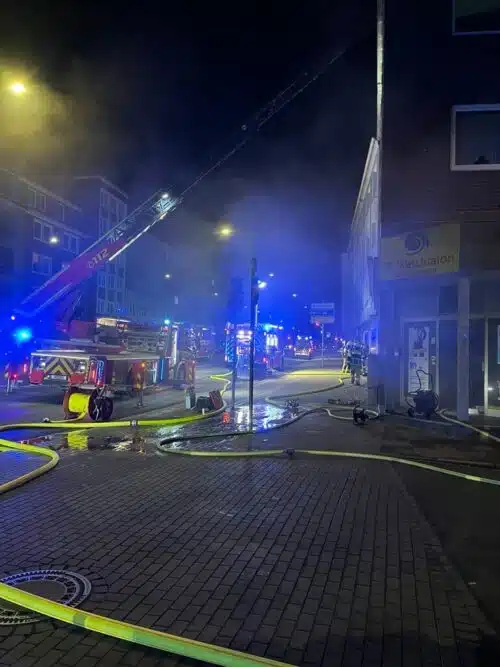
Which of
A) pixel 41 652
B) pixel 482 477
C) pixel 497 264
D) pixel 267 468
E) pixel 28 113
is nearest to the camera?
pixel 41 652

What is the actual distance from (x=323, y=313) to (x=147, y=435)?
37.8m

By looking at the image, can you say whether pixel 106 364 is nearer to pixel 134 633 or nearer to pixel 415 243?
pixel 415 243

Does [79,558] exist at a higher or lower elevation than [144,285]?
lower

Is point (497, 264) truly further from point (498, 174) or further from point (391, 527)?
point (391, 527)

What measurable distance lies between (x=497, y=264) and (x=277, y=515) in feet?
25.6

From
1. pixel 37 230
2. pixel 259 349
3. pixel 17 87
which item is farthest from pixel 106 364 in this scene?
A: pixel 37 230

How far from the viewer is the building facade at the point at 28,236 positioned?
100ft

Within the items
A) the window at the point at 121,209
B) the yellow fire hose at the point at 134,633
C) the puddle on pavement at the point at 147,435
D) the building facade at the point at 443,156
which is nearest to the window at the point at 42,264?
the window at the point at 121,209

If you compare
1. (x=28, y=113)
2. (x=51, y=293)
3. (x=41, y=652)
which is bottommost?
(x=41, y=652)

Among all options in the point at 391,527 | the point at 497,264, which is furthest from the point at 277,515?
the point at 497,264

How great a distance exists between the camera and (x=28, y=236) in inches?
1284

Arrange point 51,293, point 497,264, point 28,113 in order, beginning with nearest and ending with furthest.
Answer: point 497,264
point 51,293
point 28,113

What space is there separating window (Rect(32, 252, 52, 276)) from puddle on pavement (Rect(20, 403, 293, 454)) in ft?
84.8

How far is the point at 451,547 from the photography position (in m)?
4.32
